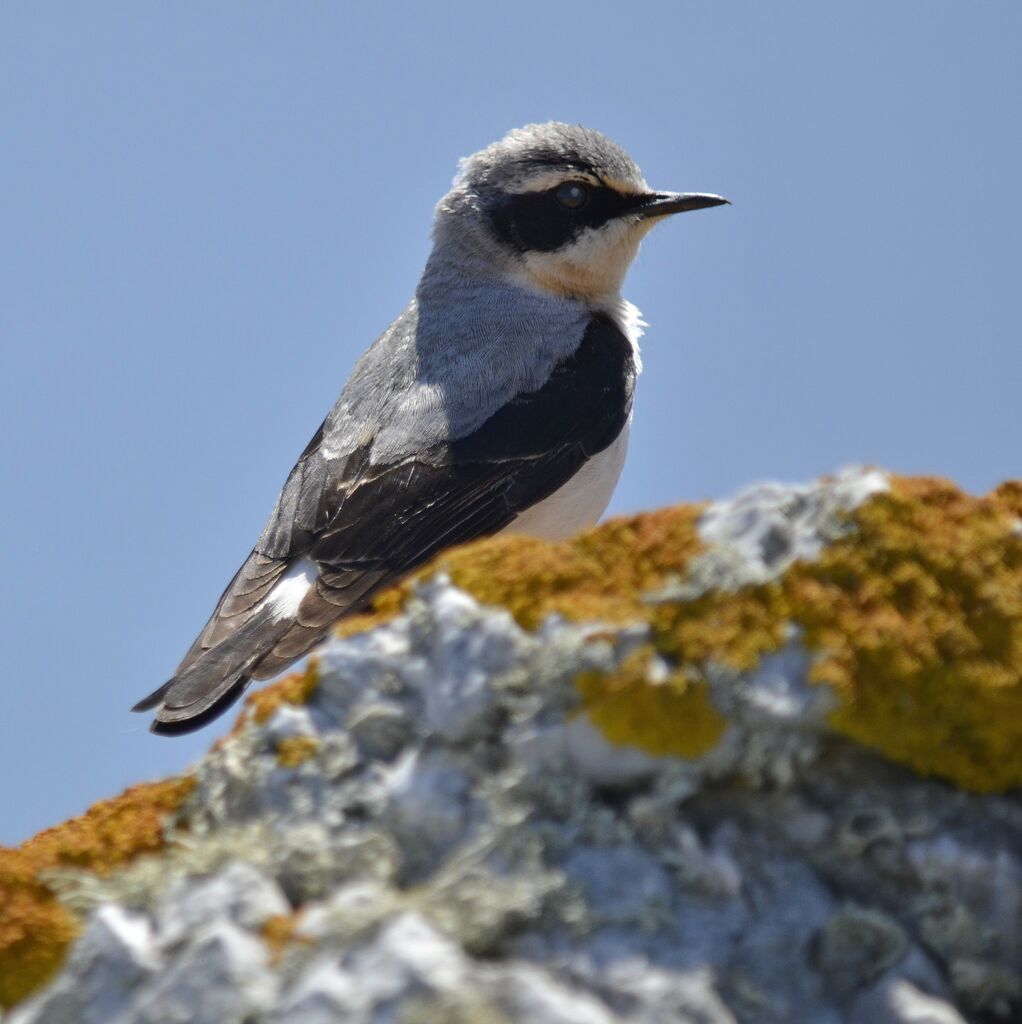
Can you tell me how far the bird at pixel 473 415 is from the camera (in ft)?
23.9

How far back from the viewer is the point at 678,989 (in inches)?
119

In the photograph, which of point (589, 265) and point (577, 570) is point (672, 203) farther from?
point (577, 570)

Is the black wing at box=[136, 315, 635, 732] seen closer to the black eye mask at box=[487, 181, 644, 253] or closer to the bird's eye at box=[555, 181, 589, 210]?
the black eye mask at box=[487, 181, 644, 253]

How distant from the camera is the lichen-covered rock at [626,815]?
3111 millimetres

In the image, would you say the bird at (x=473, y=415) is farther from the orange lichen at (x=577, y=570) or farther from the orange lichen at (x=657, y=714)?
the orange lichen at (x=657, y=714)

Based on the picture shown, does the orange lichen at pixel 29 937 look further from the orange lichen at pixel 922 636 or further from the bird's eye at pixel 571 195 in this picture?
the bird's eye at pixel 571 195

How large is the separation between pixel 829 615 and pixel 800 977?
2.66 ft

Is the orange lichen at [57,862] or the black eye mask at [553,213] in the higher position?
the black eye mask at [553,213]

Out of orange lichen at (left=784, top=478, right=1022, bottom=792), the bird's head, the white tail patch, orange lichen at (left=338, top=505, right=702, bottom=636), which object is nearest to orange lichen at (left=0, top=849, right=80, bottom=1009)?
orange lichen at (left=338, top=505, right=702, bottom=636)

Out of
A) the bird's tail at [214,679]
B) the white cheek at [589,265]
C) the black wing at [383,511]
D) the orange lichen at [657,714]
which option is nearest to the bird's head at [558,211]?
the white cheek at [589,265]

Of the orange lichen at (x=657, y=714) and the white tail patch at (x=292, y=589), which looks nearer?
the orange lichen at (x=657, y=714)

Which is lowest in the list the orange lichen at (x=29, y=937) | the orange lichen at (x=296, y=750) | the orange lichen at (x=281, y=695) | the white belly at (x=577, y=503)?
the orange lichen at (x=29, y=937)

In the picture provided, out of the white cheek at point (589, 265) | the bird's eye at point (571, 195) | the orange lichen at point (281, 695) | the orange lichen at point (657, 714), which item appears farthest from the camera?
the bird's eye at point (571, 195)

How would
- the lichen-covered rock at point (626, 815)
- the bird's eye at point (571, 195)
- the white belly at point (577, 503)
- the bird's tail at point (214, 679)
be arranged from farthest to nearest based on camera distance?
the bird's eye at point (571, 195), the white belly at point (577, 503), the bird's tail at point (214, 679), the lichen-covered rock at point (626, 815)
